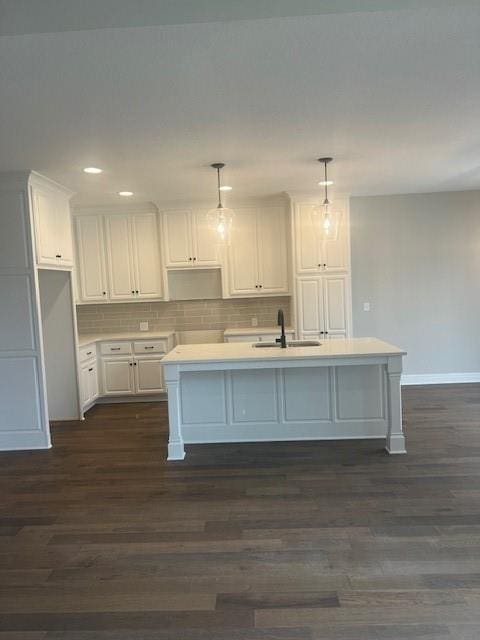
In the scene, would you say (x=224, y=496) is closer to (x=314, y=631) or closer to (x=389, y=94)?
(x=314, y=631)

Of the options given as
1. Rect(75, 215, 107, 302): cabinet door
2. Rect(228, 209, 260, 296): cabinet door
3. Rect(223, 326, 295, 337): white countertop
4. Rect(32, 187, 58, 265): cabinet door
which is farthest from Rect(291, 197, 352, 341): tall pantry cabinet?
Rect(32, 187, 58, 265): cabinet door

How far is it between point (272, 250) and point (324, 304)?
998 millimetres

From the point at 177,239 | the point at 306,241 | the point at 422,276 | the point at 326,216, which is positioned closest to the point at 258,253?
the point at 306,241

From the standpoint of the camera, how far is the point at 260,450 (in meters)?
3.99

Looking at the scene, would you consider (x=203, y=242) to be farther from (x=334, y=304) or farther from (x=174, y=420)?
(x=174, y=420)

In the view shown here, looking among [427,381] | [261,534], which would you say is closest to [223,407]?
[261,534]

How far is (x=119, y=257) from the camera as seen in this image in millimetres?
5980

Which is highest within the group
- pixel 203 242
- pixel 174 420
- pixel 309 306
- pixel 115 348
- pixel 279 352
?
pixel 203 242

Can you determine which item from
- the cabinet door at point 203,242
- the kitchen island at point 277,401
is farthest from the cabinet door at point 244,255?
the kitchen island at point 277,401

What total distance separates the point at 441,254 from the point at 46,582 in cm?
567

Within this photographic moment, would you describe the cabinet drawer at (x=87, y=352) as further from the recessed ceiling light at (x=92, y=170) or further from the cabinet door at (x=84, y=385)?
the recessed ceiling light at (x=92, y=170)

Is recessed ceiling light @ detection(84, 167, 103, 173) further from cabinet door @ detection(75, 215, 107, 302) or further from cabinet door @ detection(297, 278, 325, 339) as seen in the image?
cabinet door @ detection(297, 278, 325, 339)

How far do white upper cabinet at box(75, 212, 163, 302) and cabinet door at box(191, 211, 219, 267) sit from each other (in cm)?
51

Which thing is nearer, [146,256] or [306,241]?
[306,241]
